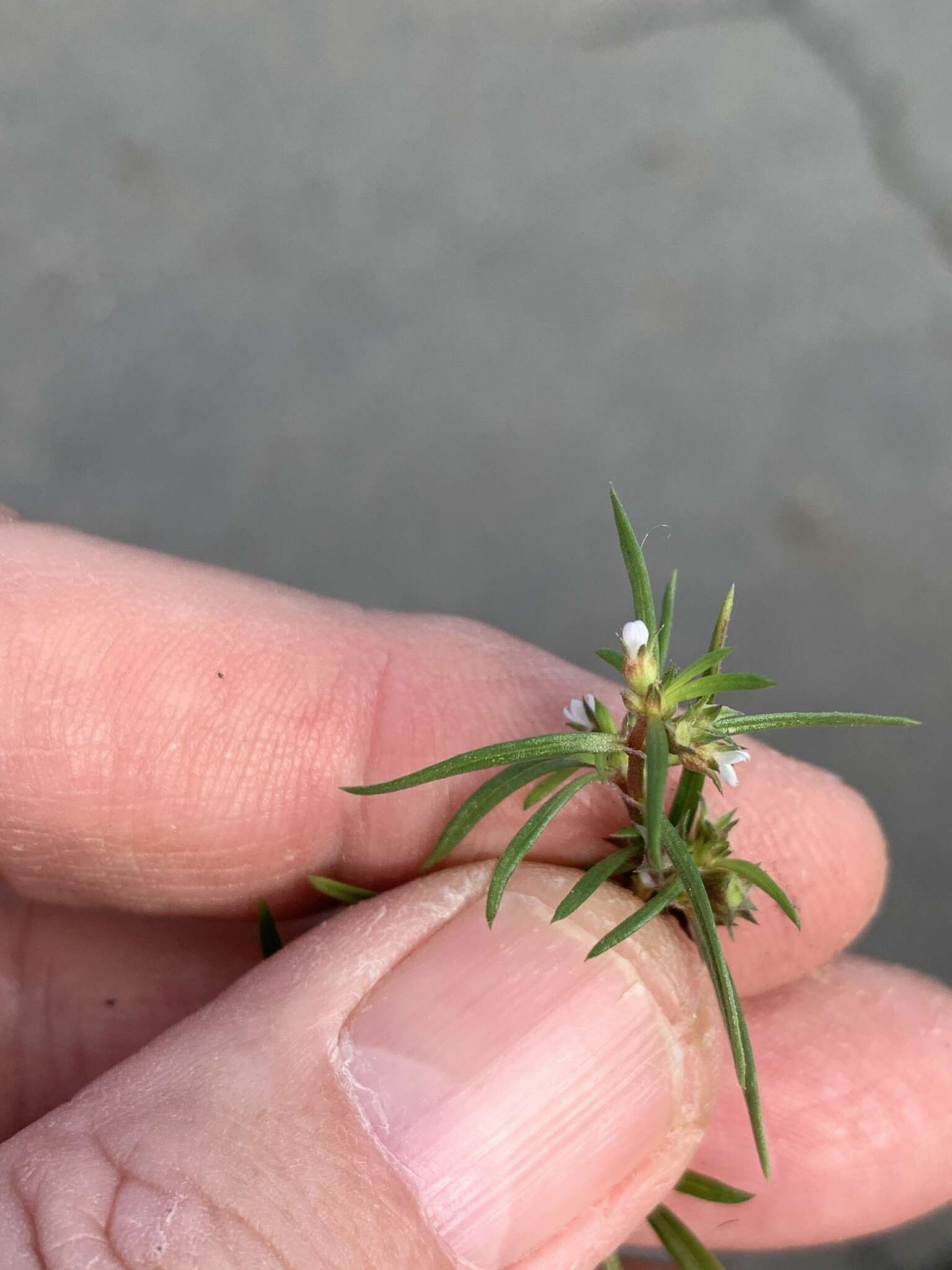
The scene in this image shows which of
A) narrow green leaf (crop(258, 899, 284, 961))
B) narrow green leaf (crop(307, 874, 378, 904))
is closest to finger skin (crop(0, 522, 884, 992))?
narrow green leaf (crop(307, 874, 378, 904))

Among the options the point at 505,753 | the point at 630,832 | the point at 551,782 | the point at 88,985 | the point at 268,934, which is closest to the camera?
the point at 505,753

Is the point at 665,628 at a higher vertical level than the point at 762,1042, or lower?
higher

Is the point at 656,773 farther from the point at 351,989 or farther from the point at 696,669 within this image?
the point at 351,989

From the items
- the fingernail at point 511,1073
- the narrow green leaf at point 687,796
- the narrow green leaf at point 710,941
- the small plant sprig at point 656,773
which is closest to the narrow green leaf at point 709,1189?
the fingernail at point 511,1073

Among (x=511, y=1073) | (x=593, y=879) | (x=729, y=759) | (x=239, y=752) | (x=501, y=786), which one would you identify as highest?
(x=729, y=759)

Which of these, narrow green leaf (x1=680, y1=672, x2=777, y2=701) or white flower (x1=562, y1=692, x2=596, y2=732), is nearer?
narrow green leaf (x1=680, y1=672, x2=777, y2=701)

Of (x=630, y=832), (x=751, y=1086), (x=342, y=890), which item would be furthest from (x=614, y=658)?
(x=342, y=890)

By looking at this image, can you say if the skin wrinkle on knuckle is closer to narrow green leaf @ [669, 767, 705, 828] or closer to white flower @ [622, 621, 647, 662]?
narrow green leaf @ [669, 767, 705, 828]
